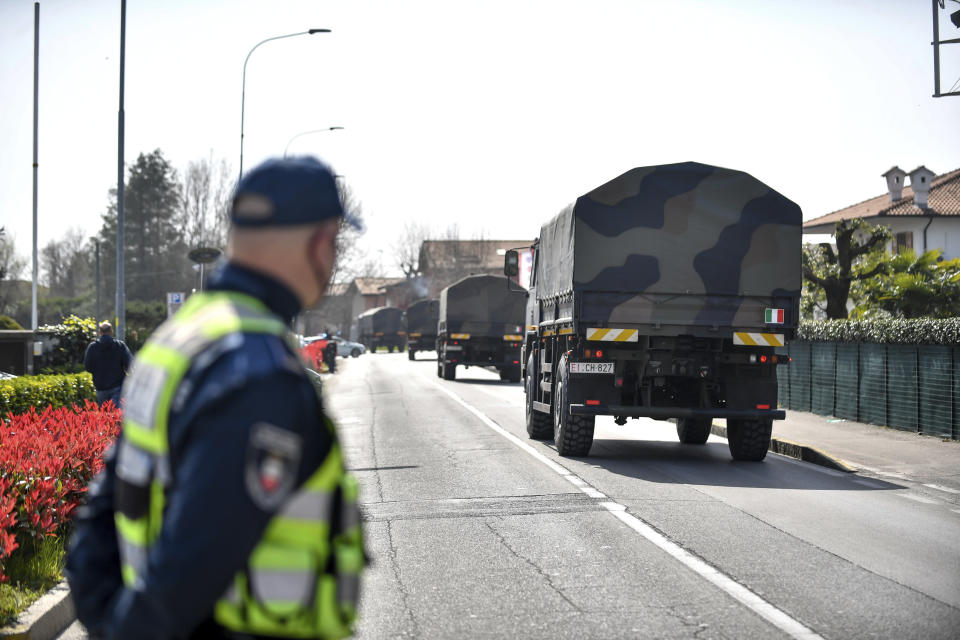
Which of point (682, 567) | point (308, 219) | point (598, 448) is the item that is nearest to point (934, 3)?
point (598, 448)

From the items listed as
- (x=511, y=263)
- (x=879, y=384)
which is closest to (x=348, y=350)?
(x=511, y=263)

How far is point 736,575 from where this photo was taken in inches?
261

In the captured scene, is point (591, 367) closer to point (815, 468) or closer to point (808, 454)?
point (815, 468)

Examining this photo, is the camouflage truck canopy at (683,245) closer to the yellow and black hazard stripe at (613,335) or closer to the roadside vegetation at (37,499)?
the yellow and black hazard stripe at (613,335)

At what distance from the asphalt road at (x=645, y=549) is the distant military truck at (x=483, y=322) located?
20.4 meters

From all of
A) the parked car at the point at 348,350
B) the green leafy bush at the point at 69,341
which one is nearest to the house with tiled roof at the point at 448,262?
the parked car at the point at 348,350

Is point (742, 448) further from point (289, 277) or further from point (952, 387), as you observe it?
point (289, 277)

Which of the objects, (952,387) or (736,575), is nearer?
(736,575)

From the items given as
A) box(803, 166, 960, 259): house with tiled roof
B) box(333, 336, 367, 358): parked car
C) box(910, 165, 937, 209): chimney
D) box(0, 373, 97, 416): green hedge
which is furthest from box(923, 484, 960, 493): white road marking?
box(333, 336, 367, 358): parked car

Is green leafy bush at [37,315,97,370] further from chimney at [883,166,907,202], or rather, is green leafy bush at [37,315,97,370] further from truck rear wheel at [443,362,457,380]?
chimney at [883,166,907,202]

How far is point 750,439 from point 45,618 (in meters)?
9.54

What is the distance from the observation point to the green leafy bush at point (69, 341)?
75.0 ft

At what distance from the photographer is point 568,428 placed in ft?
41.8

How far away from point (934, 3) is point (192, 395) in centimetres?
1698
